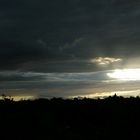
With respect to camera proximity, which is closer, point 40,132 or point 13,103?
point 40,132

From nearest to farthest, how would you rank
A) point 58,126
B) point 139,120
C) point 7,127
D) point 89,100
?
1. point 7,127
2. point 58,126
3. point 139,120
4. point 89,100

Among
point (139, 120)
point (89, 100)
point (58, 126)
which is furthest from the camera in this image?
point (89, 100)

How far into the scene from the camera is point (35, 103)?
33.2 meters

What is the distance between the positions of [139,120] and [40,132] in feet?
25.1

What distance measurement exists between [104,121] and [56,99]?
552 centimetres

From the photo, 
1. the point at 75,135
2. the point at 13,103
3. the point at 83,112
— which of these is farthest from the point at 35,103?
the point at 75,135

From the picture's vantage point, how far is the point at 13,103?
32.5 metres

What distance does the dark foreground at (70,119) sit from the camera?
1083 inches

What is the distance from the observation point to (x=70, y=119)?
3117cm

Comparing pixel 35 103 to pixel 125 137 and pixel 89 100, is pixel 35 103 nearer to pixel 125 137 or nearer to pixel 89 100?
pixel 89 100

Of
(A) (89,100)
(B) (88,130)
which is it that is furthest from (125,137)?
(A) (89,100)

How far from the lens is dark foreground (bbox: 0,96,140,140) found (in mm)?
27516

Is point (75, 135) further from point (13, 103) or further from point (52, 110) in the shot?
point (13, 103)

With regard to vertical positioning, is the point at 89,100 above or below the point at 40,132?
above
